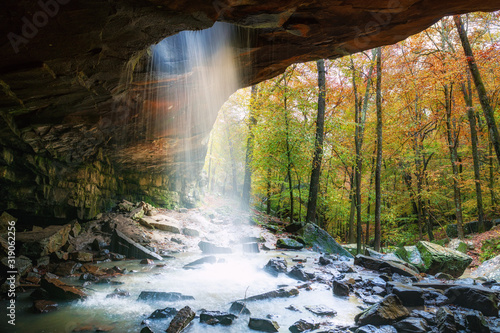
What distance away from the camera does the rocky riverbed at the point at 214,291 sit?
378 centimetres

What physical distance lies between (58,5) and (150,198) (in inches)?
505

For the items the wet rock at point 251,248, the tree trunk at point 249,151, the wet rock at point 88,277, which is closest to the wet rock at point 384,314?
the wet rock at point 88,277

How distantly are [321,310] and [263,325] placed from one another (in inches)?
47.7

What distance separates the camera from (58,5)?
321 cm

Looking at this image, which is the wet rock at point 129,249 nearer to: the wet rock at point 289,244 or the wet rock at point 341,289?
the wet rock at point 289,244

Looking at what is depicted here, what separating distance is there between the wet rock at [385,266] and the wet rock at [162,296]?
17.9ft

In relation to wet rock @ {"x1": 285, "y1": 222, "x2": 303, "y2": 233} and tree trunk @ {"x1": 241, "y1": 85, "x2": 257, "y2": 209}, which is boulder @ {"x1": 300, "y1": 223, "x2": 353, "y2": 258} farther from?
tree trunk @ {"x1": 241, "y1": 85, "x2": 257, "y2": 209}

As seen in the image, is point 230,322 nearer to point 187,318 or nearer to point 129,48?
point 187,318

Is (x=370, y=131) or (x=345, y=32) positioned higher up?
(x=345, y=32)

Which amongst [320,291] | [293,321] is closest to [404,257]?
[320,291]

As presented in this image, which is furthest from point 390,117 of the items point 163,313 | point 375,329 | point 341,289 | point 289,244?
point 163,313

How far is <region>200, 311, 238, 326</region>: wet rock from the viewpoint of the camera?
12.8 ft

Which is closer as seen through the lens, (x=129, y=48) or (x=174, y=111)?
(x=129, y=48)

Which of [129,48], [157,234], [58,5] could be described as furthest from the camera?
[157,234]
